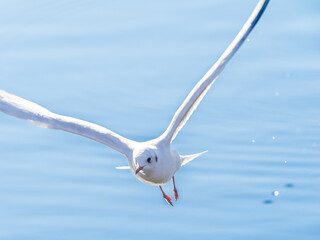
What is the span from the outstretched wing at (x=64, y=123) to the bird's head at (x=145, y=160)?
0.81 feet

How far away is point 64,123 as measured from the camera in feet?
17.0

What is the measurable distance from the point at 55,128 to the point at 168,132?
85cm

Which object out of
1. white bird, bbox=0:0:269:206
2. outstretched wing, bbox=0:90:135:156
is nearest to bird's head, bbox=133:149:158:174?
white bird, bbox=0:0:269:206

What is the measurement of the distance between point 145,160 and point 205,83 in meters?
0.71

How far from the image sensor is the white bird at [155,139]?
493 centimetres

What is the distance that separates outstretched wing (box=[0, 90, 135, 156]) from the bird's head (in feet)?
0.81

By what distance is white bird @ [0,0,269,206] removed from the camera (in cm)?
493

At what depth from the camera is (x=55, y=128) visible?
5.20m

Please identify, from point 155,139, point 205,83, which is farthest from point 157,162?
point 205,83

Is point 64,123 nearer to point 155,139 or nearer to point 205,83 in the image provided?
point 155,139

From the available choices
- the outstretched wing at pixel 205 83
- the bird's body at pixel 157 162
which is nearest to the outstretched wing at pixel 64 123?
the bird's body at pixel 157 162

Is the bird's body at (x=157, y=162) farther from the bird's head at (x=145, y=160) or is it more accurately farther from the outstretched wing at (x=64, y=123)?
the outstretched wing at (x=64, y=123)

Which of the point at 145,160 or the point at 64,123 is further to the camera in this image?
the point at 64,123

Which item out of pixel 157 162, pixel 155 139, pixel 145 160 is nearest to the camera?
pixel 145 160
